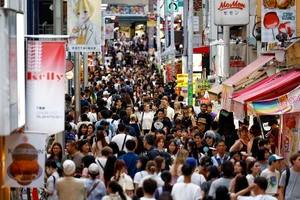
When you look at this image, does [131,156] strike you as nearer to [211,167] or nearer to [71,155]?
[71,155]

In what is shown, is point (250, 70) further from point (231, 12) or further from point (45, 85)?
point (45, 85)

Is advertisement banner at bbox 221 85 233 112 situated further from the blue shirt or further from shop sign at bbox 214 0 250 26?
the blue shirt

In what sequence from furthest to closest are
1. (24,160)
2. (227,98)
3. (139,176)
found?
(227,98) < (139,176) < (24,160)

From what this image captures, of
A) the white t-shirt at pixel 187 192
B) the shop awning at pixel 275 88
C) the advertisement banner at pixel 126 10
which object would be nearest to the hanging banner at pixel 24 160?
the white t-shirt at pixel 187 192

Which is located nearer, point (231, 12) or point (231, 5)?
point (231, 5)

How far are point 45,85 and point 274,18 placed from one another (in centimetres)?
1115

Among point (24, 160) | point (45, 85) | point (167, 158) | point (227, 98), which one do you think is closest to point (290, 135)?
point (167, 158)

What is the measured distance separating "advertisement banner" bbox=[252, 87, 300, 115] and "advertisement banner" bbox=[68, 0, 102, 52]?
8.14m

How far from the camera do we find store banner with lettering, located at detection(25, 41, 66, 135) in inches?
501

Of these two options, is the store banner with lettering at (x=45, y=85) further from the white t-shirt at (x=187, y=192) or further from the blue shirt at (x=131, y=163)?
the blue shirt at (x=131, y=163)

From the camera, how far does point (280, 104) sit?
1756 cm

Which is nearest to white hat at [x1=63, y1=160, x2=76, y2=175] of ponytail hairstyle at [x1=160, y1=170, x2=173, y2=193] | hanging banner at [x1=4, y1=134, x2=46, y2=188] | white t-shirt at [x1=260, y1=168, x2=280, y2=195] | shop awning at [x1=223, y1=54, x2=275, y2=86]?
hanging banner at [x1=4, y1=134, x2=46, y2=188]

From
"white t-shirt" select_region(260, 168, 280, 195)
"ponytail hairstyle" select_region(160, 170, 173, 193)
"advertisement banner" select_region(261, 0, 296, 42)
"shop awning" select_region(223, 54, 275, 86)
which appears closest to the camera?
"ponytail hairstyle" select_region(160, 170, 173, 193)

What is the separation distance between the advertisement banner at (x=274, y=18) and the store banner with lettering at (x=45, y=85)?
34.9 feet
